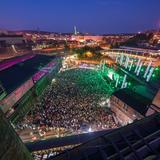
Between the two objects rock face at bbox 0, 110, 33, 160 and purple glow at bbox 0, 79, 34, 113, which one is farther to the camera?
purple glow at bbox 0, 79, 34, 113

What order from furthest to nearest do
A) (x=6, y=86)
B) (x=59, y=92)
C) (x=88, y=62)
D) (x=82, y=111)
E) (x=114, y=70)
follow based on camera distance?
(x=88, y=62), (x=114, y=70), (x=59, y=92), (x=6, y=86), (x=82, y=111)

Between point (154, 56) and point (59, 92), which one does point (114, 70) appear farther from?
point (59, 92)

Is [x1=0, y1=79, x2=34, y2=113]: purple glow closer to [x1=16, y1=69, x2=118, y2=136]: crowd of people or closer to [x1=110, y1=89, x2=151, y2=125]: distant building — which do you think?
[x1=16, y1=69, x2=118, y2=136]: crowd of people

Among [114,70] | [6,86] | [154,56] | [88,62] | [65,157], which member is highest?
[65,157]

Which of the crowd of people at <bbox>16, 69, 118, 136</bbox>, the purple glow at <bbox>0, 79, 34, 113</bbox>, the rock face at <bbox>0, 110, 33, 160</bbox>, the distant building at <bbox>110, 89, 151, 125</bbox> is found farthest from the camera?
the purple glow at <bbox>0, 79, 34, 113</bbox>

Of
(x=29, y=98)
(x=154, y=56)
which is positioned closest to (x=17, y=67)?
(x=29, y=98)

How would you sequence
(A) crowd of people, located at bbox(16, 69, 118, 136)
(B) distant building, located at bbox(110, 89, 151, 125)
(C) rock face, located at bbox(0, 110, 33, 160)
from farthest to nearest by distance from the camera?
(B) distant building, located at bbox(110, 89, 151, 125), (A) crowd of people, located at bbox(16, 69, 118, 136), (C) rock face, located at bbox(0, 110, 33, 160)

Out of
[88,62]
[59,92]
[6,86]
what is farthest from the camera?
[88,62]

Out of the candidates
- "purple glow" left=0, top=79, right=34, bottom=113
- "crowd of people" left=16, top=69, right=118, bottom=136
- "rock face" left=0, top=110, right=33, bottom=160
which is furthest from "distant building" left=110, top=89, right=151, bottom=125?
"rock face" left=0, top=110, right=33, bottom=160
